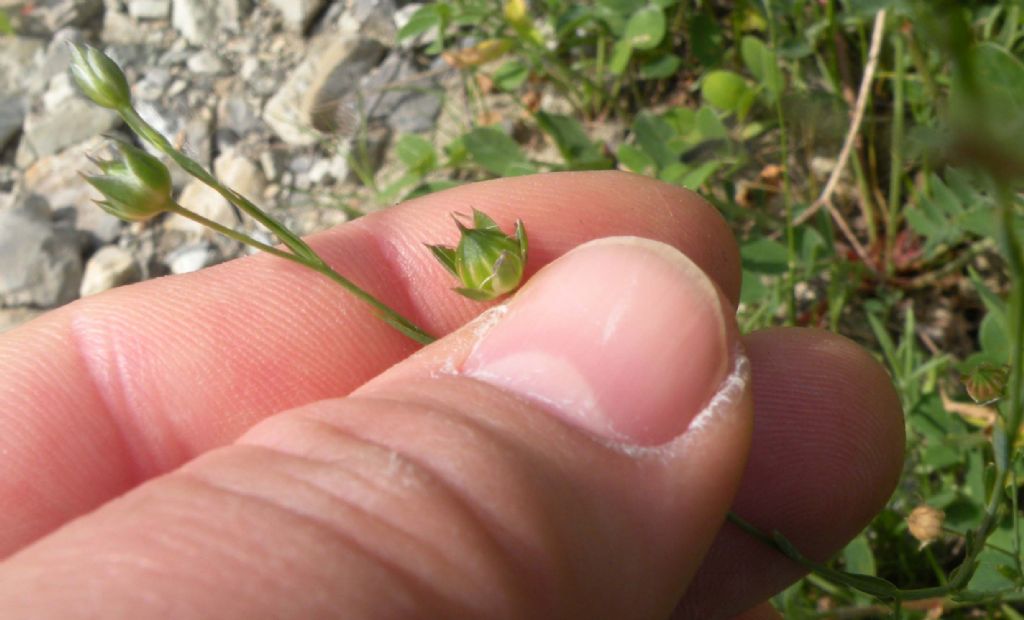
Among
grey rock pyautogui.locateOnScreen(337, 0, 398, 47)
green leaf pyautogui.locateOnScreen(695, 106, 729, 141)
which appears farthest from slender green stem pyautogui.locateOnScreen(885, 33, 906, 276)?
grey rock pyautogui.locateOnScreen(337, 0, 398, 47)

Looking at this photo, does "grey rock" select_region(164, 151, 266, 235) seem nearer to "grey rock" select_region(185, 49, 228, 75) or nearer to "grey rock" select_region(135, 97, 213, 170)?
"grey rock" select_region(135, 97, 213, 170)

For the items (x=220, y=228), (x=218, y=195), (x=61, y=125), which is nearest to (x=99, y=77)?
(x=220, y=228)

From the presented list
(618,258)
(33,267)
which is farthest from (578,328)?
(33,267)

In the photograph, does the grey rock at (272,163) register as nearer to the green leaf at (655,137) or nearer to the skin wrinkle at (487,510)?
the green leaf at (655,137)

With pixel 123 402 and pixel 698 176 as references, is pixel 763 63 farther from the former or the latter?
pixel 123 402

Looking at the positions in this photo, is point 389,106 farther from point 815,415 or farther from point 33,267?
point 815,415

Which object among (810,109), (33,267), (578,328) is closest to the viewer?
(810,109)

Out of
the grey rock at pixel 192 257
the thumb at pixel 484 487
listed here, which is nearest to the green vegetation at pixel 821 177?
the thumb at pixel 484 487
